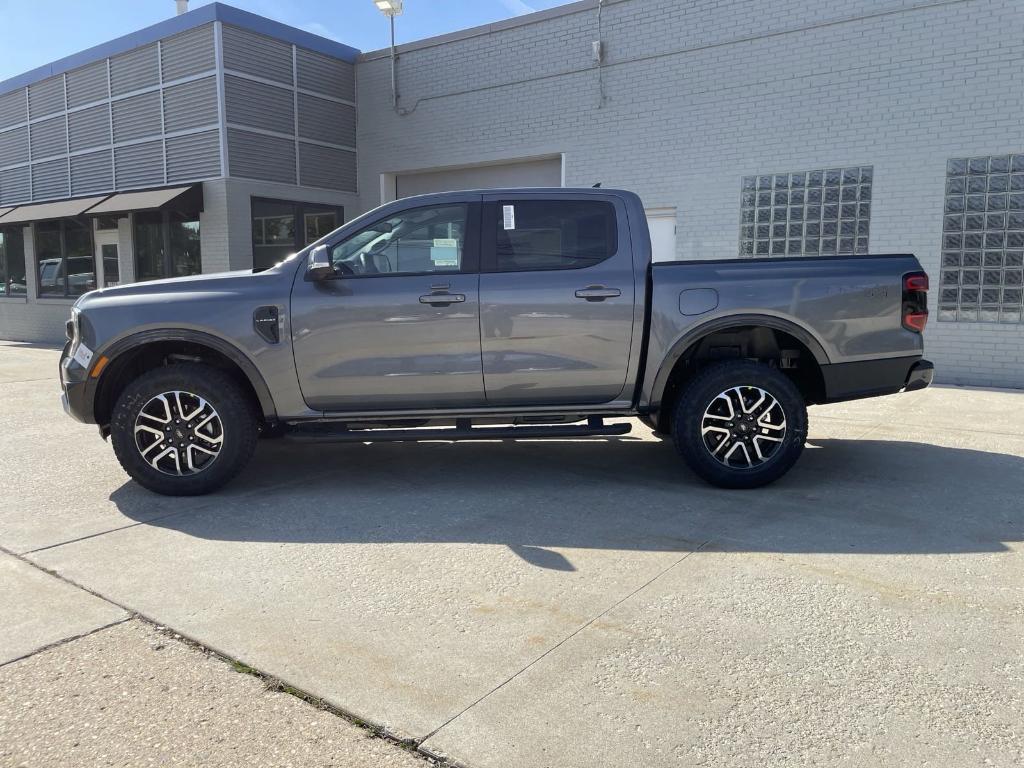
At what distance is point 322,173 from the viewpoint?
15.8 meters

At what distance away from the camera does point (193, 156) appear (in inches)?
580

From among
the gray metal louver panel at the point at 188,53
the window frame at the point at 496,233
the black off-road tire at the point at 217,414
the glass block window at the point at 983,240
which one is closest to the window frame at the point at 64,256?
the gray metal louver panel at the point at 188,53

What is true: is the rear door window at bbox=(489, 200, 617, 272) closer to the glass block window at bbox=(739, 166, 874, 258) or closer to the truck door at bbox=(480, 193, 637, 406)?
the truck door at bbox=(480, 193, 637, 406)

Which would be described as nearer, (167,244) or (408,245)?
(408,245)

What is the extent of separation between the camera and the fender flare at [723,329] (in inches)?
204

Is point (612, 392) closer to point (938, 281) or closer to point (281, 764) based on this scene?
point (281, 764)

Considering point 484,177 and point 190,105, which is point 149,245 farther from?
point 484,177

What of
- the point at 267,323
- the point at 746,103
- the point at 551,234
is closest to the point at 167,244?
the point at 746,103

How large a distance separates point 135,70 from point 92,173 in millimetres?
2477

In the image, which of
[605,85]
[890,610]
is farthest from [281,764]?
[605,85]

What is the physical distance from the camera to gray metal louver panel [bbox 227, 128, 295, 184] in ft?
47.3

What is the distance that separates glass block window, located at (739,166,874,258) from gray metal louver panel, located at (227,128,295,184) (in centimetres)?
847

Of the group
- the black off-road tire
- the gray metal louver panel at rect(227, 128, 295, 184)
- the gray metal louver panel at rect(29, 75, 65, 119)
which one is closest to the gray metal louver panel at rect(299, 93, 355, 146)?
the gray metal louver panel at rect(227, 128, 295, 184)

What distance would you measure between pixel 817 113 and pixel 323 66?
9.35 metres
